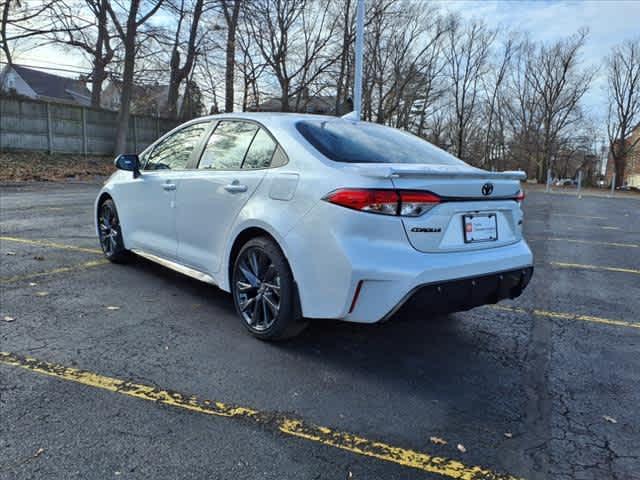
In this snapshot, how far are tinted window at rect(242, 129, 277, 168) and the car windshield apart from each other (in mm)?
234

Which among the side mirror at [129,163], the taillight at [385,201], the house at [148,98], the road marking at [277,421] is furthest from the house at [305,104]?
the road marking at [277,421]

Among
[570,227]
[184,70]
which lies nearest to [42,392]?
[570,227]

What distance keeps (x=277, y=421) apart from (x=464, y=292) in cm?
131

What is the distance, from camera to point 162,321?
3.77 m

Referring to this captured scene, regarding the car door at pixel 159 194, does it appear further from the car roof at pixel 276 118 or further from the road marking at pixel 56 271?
the road marking at pixel 56 271

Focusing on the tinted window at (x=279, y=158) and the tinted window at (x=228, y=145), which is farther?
the tinted window at (x=228, y=145)

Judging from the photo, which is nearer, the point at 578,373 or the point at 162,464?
A: the point at 162,464

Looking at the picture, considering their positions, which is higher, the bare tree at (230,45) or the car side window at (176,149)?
the bare tree at (230,45)

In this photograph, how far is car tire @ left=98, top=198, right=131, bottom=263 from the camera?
17.2 ft

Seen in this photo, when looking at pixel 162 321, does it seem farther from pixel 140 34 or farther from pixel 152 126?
pixel 152 126

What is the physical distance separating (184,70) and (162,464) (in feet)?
90.1

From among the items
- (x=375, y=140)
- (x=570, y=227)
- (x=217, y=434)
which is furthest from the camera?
(x=570, y=227)

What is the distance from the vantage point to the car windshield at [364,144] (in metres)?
3.27

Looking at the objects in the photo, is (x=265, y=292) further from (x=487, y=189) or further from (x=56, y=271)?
(x=56, y=271)
